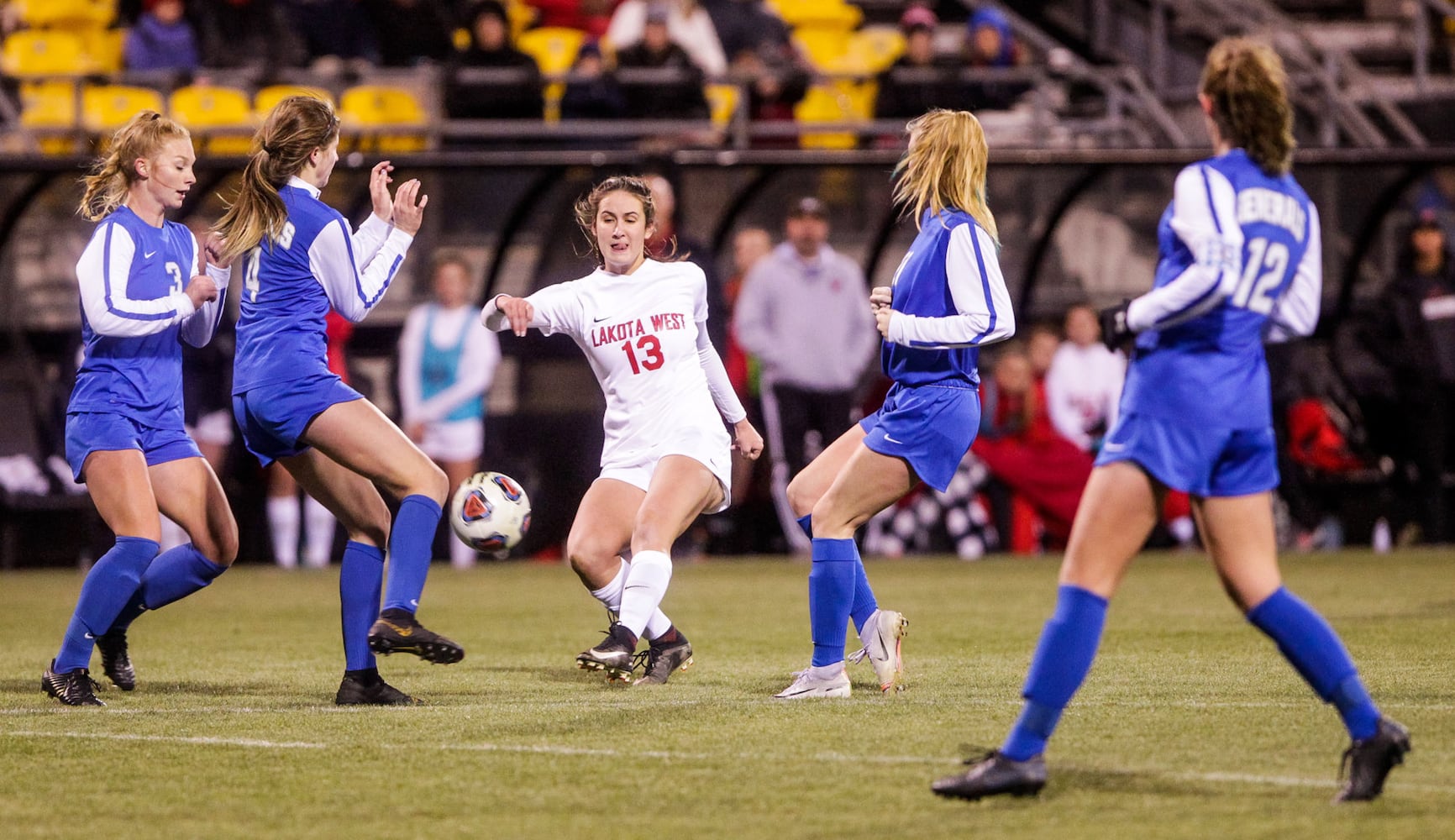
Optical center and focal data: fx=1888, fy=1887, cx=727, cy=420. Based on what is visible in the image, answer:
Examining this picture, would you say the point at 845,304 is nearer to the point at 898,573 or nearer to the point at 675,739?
the point at 898,573

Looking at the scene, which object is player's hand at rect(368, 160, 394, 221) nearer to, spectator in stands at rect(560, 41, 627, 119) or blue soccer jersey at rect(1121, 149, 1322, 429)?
blue soccer jersey at rect(1121, 149, 1322, 429)

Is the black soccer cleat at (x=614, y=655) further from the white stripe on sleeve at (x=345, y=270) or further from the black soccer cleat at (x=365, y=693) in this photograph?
the white stripe on sleeve at (x=345, y=270)

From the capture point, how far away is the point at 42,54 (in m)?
16.4

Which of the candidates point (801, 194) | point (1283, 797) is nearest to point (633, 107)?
point (801, 194)

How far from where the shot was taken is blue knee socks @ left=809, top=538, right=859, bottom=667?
6.47m

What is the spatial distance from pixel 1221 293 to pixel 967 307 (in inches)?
70.2

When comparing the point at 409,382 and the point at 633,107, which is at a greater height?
the point at 633,107

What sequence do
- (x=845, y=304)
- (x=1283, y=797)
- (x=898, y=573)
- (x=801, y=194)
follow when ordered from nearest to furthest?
(x=1283, y=797) → (x=898, y=573) → (x=845, y=304) → (x=801, y=194)

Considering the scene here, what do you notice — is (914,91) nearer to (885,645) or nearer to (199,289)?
(885,645)

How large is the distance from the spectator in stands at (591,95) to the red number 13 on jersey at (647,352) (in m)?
7.96

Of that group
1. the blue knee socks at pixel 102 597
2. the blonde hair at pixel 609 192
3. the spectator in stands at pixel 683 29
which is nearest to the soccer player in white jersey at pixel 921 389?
the blonde hair at pixel 609 192

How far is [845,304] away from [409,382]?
10.4 feet

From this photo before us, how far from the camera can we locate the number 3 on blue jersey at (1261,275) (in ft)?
15.3

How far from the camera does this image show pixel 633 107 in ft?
49.3
